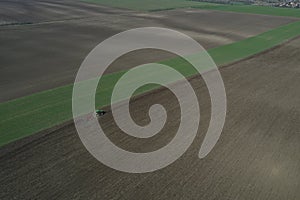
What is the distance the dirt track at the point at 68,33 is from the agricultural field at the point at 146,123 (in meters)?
0.19

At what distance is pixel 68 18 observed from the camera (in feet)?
182

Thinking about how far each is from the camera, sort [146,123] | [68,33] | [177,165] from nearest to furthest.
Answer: [177,165]
[146,123]
[68,33]

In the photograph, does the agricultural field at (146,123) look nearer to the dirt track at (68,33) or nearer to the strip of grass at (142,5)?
the dirt track at (68,33)

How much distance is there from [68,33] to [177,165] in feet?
107

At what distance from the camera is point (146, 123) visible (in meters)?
18.4

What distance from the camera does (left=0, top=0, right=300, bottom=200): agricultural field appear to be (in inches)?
526

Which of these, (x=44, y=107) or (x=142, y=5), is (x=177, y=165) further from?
(x=142, y=5)

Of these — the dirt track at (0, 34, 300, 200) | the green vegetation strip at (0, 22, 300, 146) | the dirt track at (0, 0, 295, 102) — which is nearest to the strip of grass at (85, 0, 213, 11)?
the dirt track at (0, 0, 295, 102)

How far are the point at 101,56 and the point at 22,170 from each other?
754 inches

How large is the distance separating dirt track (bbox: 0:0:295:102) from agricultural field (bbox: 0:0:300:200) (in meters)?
0.19

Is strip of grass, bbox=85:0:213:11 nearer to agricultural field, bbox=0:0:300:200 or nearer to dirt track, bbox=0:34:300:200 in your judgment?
agricultural field, bbox=0:0:300:200

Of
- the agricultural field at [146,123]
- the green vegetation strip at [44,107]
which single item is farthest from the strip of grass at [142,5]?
the green vegetation strip at [44,107]

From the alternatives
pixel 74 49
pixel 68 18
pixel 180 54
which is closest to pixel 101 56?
pixel 74 49

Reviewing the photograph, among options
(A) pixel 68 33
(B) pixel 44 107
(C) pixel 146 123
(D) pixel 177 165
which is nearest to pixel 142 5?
(A) pixel 68 33
